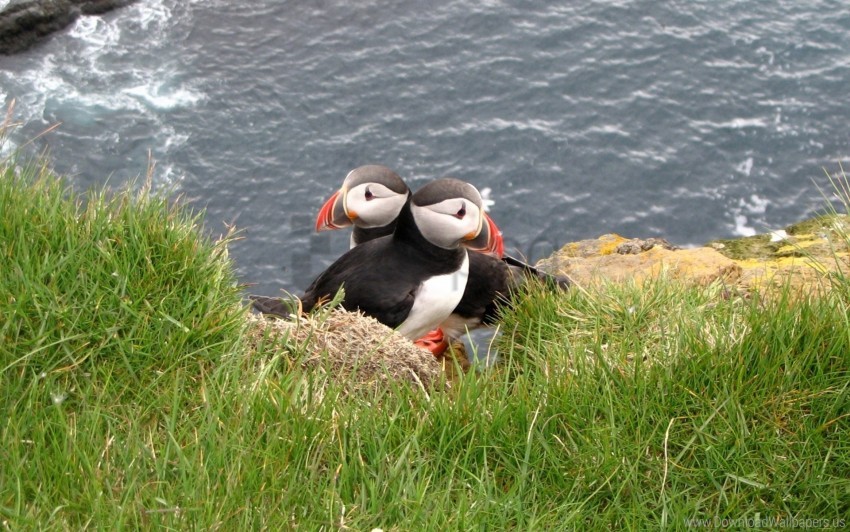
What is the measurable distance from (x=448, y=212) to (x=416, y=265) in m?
0.48

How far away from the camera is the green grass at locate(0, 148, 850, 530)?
343 cm

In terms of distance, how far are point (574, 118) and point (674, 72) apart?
2493mm

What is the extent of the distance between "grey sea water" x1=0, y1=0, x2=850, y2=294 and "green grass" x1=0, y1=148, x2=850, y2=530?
1050 cm

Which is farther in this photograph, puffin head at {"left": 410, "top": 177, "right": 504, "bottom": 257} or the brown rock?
puffin head at {"left": 410, "top": 177, "right": 504, "bottom": 257}

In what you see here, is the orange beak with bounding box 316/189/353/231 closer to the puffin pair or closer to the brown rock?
the puffin pair

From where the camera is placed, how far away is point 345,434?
150 inches

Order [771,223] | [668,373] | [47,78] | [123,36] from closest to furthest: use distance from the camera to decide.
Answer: [668,373], [771,223], [47,78], [123,36]

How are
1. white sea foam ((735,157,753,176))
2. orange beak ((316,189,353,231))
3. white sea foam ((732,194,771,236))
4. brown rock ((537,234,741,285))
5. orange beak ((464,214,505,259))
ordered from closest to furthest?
brown rock ((537,234,741,285))
orange beak ((464,214,505,259))
orange beak ((316,189,353,231))
white sea foam ((732,194,771,236))
white sea foam ((735,157,753,176))

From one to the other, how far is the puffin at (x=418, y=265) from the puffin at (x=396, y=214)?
0.21 m

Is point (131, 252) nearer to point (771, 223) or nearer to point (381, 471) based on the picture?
point (381, 471)

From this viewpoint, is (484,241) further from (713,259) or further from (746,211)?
(746,211)

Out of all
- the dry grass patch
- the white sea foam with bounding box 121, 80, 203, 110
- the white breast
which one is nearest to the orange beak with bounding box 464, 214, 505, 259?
the white breast

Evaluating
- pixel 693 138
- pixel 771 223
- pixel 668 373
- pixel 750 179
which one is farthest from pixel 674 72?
pixel 668 373

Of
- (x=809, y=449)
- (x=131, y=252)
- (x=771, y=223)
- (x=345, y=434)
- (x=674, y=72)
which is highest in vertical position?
(x=131, y=252)
